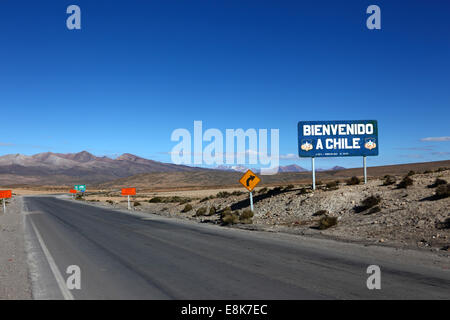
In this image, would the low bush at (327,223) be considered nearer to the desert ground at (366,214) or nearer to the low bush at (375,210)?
the desert ground at (366,214)

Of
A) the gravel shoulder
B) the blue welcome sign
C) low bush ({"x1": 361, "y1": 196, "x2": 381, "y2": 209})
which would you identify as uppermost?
the blue welcome sign

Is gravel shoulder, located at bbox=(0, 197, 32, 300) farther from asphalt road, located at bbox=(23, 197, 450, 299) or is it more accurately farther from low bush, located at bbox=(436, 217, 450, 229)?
low bush, located at bbox=(436, 217, 450, 229)

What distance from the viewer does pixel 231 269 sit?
31.5ft

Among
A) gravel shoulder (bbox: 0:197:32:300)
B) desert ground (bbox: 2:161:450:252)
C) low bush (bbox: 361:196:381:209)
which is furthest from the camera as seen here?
low bush (bbox: 361:196:381:209)

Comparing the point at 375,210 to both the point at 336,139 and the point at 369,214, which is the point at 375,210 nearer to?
the point at 369,214

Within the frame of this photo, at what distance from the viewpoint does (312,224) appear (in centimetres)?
2000

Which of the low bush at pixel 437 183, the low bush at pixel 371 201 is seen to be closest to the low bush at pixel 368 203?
the low bush at pixel 371 201

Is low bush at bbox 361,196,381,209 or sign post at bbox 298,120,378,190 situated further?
sign post at bbox 298,120,378,190

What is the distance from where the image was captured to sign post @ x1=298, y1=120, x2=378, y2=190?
26.5 m

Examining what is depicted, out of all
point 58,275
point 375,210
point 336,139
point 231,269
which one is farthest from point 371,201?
point 58,275

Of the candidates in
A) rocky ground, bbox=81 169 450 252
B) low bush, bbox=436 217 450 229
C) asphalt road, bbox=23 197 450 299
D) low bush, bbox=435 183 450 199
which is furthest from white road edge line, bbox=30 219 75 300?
low bush, bbox=435 183 450 199

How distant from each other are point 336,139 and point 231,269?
61.7 ft

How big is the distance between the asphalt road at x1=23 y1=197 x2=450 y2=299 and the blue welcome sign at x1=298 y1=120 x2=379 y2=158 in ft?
40.0

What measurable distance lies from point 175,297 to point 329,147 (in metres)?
21.2
